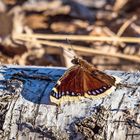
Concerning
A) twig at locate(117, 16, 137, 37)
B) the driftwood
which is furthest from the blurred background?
the driftwood

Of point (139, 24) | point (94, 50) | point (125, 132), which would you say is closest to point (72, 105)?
point (125, 132)

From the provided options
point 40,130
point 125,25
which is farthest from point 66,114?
point 125,25

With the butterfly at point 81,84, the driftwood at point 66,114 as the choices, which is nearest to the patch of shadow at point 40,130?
the driftwood at point 66,114

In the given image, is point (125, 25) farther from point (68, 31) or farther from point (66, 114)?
point (66, 114)

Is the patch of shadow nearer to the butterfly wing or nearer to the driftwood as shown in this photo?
the driftwood

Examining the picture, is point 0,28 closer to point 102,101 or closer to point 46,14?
point 46,14

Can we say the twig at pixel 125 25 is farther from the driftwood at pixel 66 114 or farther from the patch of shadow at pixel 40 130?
the patch of shadow at pixel 40 130
